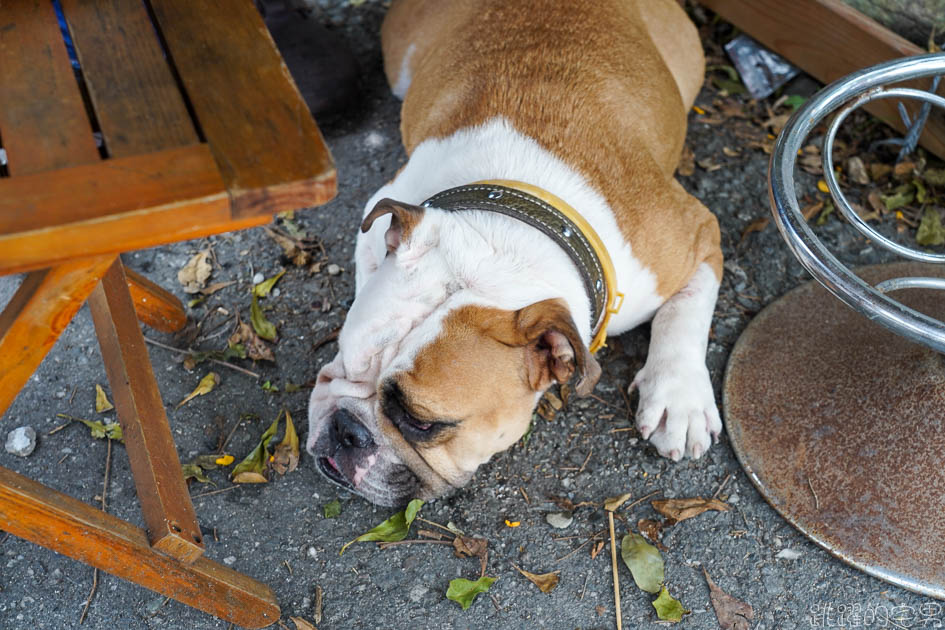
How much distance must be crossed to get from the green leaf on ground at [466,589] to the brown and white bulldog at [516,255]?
0.40 metres

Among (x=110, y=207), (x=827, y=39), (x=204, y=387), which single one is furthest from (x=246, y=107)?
(x=827, y=39)

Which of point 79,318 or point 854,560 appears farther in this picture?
point 79,318

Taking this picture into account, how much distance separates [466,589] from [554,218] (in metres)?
1.34

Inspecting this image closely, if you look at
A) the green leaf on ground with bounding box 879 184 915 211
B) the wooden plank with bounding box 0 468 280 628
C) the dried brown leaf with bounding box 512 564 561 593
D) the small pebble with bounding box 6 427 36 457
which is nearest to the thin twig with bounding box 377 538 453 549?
the dried brown leaf with bounding box 512 564 561 593

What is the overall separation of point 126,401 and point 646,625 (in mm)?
1929

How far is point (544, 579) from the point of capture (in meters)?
2.79

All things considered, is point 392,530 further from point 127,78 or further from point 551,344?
point 127,78

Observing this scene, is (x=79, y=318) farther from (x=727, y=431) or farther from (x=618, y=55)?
(x=727, y=431)

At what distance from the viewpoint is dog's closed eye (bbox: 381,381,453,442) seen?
2311mm

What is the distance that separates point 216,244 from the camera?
3.92 m

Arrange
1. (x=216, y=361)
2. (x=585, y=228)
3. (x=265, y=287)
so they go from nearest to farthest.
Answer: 1. (x=585, y=228)
2. (x=216, y=361)
3. (x=265, y=287)

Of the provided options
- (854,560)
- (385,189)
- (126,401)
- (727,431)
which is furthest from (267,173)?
(854,560)

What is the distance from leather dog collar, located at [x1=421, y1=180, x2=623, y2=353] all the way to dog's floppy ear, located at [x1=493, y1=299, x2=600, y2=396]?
0.21m

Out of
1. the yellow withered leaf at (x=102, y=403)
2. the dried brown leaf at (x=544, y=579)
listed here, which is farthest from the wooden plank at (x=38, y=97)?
the dried brown leaf at (x=544, y=579)
